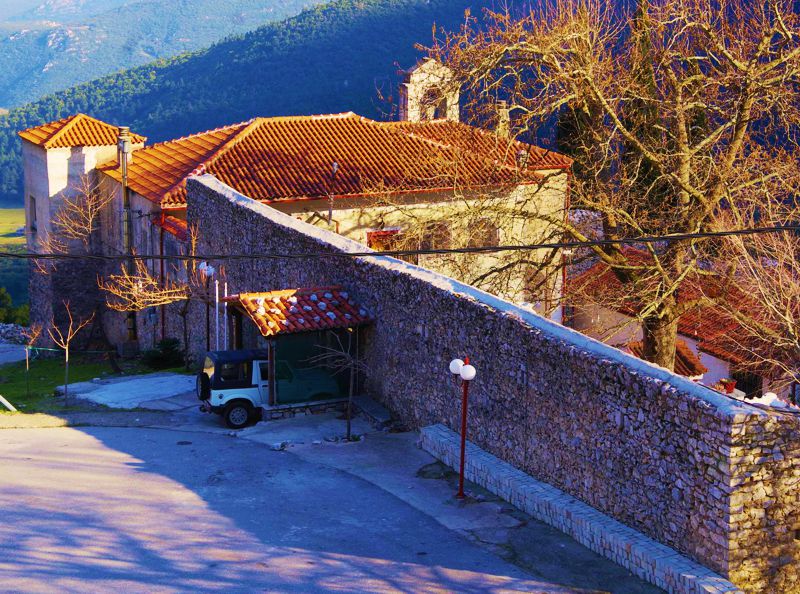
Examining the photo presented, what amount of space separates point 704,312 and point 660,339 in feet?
18.9

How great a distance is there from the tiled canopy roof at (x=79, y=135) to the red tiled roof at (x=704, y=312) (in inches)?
622

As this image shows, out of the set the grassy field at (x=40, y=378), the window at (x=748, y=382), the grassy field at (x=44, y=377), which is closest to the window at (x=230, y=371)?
the grassy field at (x=44, y=377)

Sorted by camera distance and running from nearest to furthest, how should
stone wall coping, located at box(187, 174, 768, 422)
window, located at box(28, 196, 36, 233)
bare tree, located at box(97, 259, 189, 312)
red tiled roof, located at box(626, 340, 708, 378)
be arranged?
stone wall coping, located at box(187, 174, 768, 422), red tiled roof, located at box(626, 340, 708, 378), bare tree, located at box(97, 259, 189, 312), window, located at box(28, 196, 36, 233)

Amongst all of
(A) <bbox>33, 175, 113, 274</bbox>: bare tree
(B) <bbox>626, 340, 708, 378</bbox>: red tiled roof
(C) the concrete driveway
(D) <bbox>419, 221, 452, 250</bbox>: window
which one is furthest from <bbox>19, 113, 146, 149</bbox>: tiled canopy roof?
(C) the concrete driveway

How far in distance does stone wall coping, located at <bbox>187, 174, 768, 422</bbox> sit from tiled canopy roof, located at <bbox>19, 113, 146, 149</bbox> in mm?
13468

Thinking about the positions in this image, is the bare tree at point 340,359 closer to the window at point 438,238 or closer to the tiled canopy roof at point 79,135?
the window at point 438,238

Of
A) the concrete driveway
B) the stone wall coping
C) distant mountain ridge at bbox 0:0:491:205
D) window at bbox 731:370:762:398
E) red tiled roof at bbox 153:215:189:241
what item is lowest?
window at bbox 731:370:762:398

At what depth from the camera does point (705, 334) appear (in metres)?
24.4

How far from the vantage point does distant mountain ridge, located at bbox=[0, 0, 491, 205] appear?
238 feet

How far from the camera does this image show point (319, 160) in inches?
1081

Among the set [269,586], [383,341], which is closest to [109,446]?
[383,341]

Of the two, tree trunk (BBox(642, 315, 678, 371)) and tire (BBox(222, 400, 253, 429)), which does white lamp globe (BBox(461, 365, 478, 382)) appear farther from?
tree trunk (BBox(642, 315, 678, 371))

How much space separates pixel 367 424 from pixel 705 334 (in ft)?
34.1

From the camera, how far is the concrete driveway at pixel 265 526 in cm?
1103
